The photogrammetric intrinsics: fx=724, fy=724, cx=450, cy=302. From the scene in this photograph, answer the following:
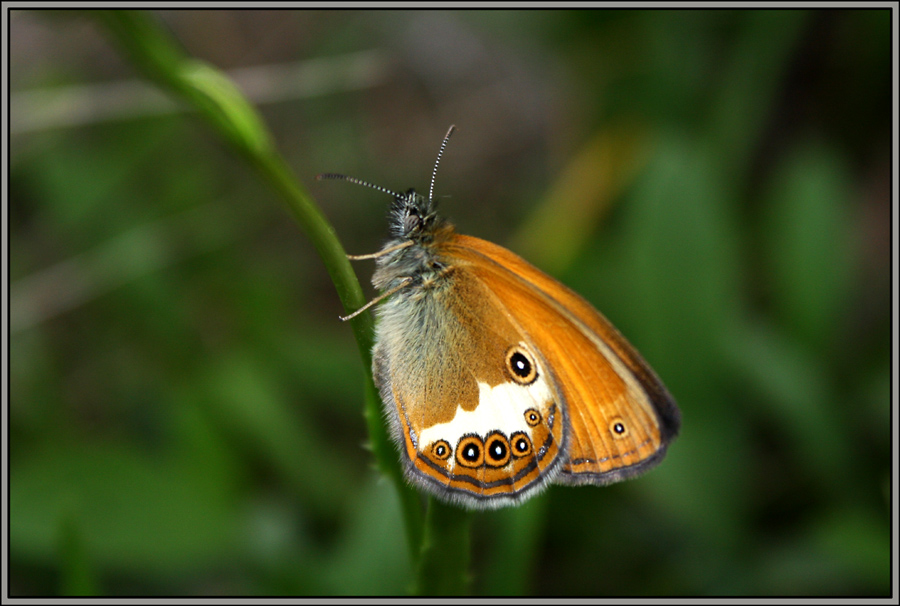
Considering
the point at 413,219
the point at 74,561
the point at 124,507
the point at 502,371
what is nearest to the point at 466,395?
the point at 502,371

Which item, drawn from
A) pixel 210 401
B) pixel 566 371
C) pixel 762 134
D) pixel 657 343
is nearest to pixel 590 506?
pixel 657 343

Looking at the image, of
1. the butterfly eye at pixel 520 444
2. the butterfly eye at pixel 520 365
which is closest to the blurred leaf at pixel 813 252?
the butterfly eye at pixel 520 365

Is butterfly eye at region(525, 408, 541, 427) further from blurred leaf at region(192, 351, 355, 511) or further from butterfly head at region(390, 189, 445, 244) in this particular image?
blurred leaf at region(192, 351, 355, 511)

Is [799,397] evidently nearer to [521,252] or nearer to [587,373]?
[521,252]

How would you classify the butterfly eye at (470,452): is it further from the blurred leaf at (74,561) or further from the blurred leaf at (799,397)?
the blurred leaf at (799,397)

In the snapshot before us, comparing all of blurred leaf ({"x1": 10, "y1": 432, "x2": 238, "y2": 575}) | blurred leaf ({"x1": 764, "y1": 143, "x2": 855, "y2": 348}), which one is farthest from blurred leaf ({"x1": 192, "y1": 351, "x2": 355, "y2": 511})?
blurred leaf ({"x1": 764, "y1": 143, "x2": 855, "y2": 348})
